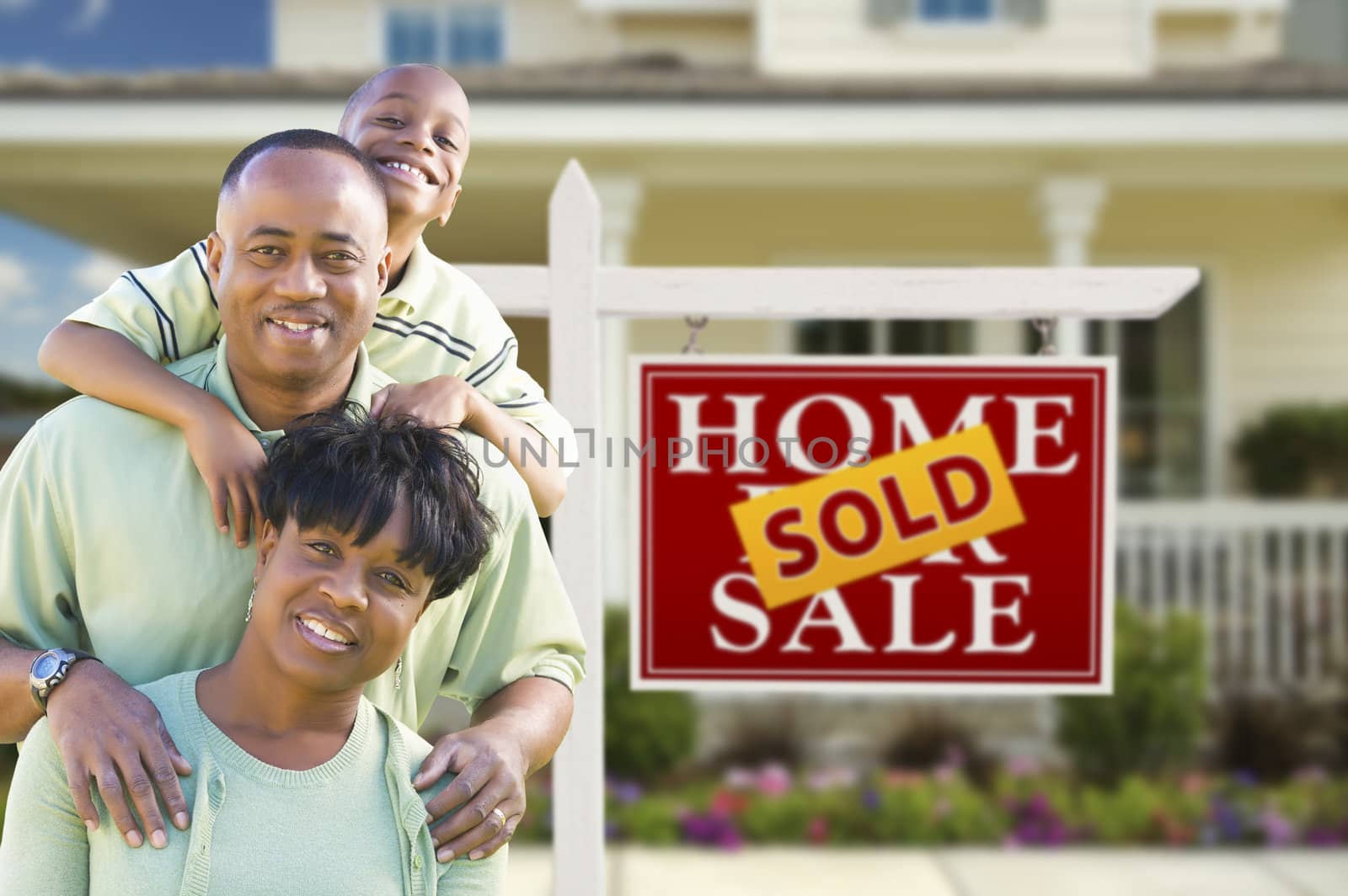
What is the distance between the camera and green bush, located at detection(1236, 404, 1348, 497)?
7758 mm

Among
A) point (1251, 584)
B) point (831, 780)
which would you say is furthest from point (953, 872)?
point (1251, 584)

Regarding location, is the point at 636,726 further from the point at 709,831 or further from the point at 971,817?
the point at 971,817

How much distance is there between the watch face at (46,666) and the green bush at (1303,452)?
7.96 meters

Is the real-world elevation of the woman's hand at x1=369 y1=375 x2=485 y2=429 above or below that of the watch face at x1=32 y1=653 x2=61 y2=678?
above

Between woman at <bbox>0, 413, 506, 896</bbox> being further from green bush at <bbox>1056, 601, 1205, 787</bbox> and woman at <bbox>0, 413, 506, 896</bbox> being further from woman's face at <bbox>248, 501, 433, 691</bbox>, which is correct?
green bush at <bbox>1056, 601, 1205, 787</bbox>

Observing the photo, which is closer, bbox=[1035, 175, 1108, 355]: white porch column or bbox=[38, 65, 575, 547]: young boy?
bbox=[38, 65, 575, 547]: young boy

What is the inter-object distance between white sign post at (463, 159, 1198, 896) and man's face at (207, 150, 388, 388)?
3.41ft

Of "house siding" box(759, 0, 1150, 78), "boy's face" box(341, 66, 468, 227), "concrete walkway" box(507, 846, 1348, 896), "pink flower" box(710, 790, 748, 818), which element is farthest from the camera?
"house siding" box(759, 0, 1150, 78)

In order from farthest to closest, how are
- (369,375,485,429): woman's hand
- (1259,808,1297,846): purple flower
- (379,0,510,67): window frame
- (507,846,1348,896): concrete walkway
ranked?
1. (379,0,510,67): window frame
2. (1259,808,1297,846): purple flower
3. (507,846,1348,896): concrete walkway
4. (369,375,485,429): woman's hand

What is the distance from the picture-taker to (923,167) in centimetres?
703

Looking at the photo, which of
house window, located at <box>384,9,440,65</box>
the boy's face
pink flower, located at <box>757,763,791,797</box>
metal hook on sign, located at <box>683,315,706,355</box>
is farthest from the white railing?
house window, located at <box>384,9,440,65</box>

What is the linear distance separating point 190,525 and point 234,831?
0.32 m

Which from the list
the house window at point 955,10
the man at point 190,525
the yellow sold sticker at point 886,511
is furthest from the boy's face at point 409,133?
the house window at point 955,10

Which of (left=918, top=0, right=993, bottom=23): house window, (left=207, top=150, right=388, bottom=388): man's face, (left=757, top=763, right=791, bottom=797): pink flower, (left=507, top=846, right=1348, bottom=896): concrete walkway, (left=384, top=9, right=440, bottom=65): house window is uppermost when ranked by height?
(left=384, top=9, right=440, bottom=65): house window
